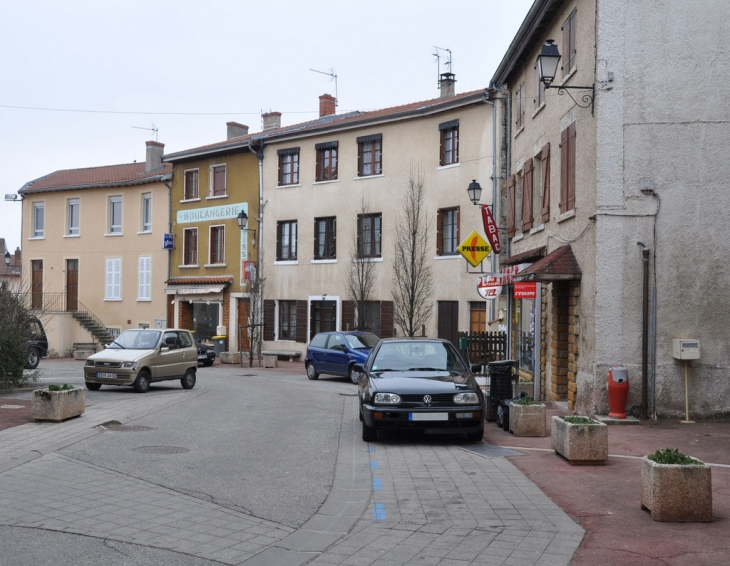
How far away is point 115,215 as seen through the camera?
142 ft

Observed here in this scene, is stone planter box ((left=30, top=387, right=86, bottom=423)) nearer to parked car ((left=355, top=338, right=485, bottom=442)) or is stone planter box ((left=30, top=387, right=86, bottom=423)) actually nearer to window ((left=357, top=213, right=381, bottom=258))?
parked car ((left=355, top=338, right=485, bottom=442))

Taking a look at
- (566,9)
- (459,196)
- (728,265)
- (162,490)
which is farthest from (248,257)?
(162,490)

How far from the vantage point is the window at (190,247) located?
39812 mm

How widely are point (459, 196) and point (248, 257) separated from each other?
466 inches

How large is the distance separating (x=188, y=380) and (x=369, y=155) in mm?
14346

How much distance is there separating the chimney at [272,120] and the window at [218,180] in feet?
14.9

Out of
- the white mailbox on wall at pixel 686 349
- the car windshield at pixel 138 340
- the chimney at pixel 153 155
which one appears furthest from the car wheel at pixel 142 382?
the chimney at pixel 153 155

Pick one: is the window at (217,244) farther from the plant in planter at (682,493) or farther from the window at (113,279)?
the plant in planter at (682,493)

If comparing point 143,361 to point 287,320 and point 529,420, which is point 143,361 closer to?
point 529,420

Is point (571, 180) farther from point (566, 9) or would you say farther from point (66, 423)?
point (66, 423)

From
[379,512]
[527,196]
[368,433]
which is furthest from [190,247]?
[379,512]

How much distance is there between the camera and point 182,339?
21.4m

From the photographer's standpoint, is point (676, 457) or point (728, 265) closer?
point (676, 457)

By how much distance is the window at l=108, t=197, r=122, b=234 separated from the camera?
42.9 m
